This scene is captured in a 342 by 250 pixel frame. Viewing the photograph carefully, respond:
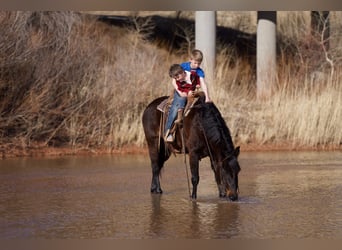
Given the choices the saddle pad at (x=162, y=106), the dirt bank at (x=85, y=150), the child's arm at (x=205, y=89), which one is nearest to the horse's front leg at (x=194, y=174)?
the child's arm at (x=205, y=89)

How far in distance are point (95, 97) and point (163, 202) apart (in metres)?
8.51

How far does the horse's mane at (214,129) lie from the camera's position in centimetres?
1104

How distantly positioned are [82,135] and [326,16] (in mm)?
11517

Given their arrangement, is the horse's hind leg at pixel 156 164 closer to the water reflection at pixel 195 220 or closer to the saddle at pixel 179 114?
the saddle at pixel 179 114

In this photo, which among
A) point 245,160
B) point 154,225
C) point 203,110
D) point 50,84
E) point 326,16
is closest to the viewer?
point 154,225

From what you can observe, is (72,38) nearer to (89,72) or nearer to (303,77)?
(89,72)

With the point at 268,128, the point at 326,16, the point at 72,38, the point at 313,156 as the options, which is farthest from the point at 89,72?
the point at 326,16

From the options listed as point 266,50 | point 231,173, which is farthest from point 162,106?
point 266,50

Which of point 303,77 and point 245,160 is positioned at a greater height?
point 303,77

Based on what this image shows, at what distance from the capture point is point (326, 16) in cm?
2678

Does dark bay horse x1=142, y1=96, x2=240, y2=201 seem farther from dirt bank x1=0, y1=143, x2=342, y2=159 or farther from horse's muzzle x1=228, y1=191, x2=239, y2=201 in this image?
dirt bank x1=0, y1=143, x2=342, y2=159

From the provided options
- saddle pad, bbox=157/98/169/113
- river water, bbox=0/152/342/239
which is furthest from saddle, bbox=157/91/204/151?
river water, bbox=0/152/342/239

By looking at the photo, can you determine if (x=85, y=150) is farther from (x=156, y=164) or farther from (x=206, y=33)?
(x=206, y=33)

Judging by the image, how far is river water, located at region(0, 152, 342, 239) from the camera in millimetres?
9133
